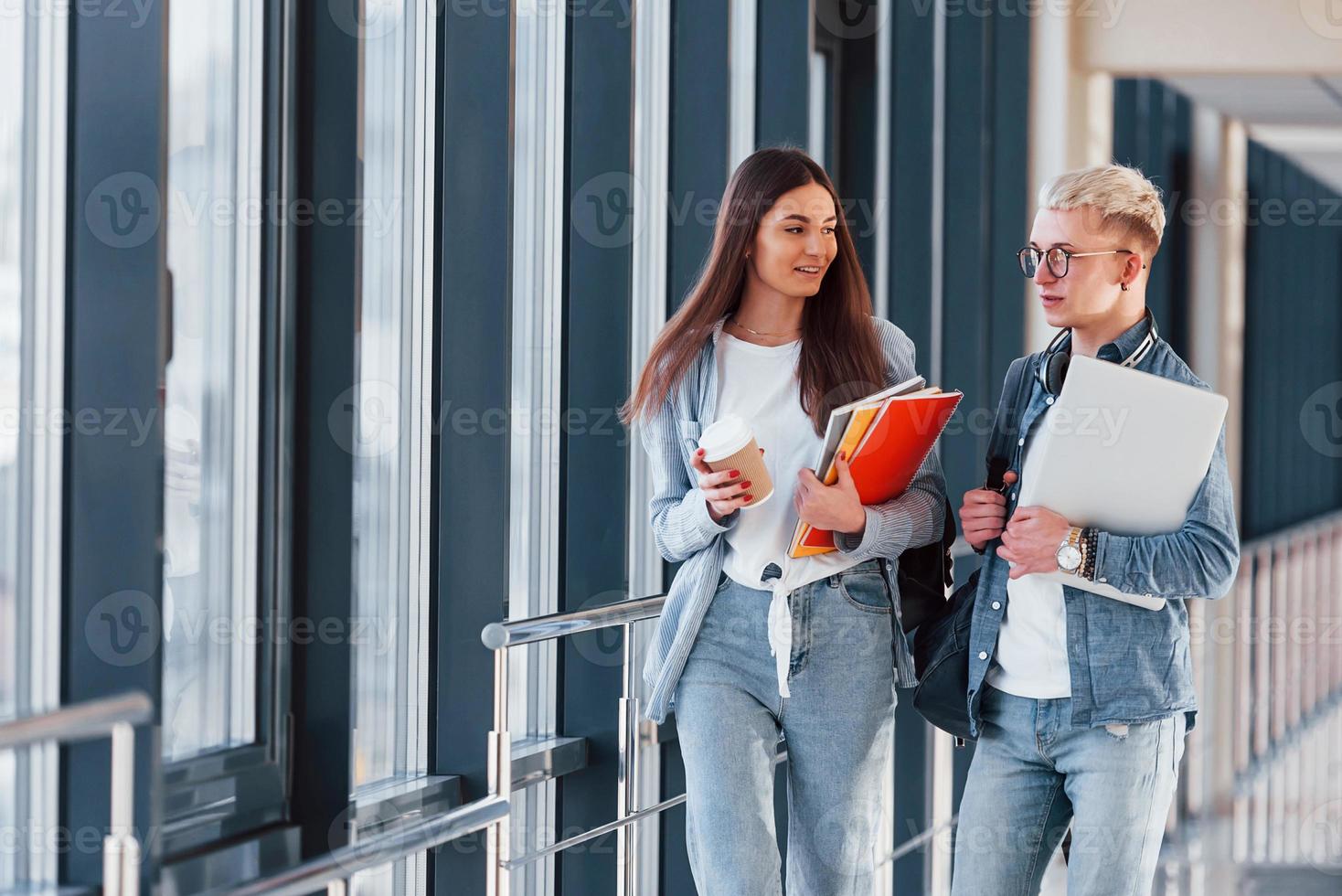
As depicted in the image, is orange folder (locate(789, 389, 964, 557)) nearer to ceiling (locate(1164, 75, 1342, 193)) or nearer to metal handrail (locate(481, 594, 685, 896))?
metal handrail (locate(481, 594, 685, 896))

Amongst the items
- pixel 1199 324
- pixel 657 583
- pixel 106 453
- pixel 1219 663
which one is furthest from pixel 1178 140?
pixel 106 453

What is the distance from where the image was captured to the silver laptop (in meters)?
1.56

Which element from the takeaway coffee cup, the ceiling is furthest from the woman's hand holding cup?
the ceiling

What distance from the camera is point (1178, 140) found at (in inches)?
234

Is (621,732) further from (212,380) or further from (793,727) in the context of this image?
(212,380)

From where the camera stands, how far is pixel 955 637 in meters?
1.76

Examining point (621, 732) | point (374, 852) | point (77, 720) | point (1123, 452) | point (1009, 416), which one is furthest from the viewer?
point (621, 732)

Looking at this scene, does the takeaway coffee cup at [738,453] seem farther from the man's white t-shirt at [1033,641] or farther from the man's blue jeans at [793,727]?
the man's white t-shirt at [1033,641]

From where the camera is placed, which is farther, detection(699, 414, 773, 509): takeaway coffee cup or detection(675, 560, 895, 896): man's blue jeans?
detection(675, 560, 895, 896): man's blue jeans

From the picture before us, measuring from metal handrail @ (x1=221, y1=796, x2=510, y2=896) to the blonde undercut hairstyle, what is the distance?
1016mm

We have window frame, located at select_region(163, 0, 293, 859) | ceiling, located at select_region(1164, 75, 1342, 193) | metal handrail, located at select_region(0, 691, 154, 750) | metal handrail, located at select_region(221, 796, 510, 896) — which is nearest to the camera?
metal handrail, located at select_region(0, 691, 154, 750)

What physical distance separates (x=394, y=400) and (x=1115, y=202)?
1.05m

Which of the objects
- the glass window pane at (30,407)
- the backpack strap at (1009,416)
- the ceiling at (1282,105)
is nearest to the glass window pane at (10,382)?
the glass window pane at (30,407)

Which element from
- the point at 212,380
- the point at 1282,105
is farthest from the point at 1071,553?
the point at 1282,105
